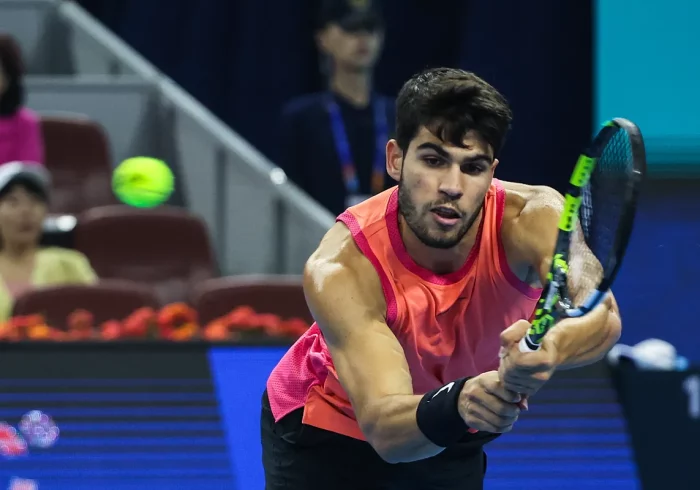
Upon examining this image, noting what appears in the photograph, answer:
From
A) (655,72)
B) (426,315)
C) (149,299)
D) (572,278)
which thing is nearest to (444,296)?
(426,315)

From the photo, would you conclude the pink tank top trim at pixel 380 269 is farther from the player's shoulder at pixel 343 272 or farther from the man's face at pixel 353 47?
the man's face at pixel 353 47

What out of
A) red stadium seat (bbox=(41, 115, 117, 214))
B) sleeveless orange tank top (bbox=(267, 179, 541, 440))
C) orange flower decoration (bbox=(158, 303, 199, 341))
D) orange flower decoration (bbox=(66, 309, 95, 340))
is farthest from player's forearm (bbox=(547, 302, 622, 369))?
red stadium seat (bbox=(41, 115, 117, 214))

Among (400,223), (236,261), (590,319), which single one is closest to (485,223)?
(400,223)

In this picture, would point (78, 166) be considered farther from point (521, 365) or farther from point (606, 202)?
point (521, 365)

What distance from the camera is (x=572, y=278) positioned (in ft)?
10.6

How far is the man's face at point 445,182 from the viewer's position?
11.1 feet

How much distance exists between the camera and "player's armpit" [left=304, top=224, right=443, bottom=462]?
3262 mm

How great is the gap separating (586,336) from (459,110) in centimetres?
62

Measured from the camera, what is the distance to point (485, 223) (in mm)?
3643

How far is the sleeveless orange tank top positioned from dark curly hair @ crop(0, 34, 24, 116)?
3881 mm

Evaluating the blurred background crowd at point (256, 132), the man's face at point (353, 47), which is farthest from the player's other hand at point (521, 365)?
the man's face at point (353, 47)

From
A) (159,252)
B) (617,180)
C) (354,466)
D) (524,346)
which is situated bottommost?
(159,252)

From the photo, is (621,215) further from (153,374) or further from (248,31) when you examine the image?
(248,31)

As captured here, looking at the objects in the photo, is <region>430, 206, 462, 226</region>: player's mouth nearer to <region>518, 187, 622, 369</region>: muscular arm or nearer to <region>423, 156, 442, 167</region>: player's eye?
<region>423, 156, 442, 167</region>: player's eye
